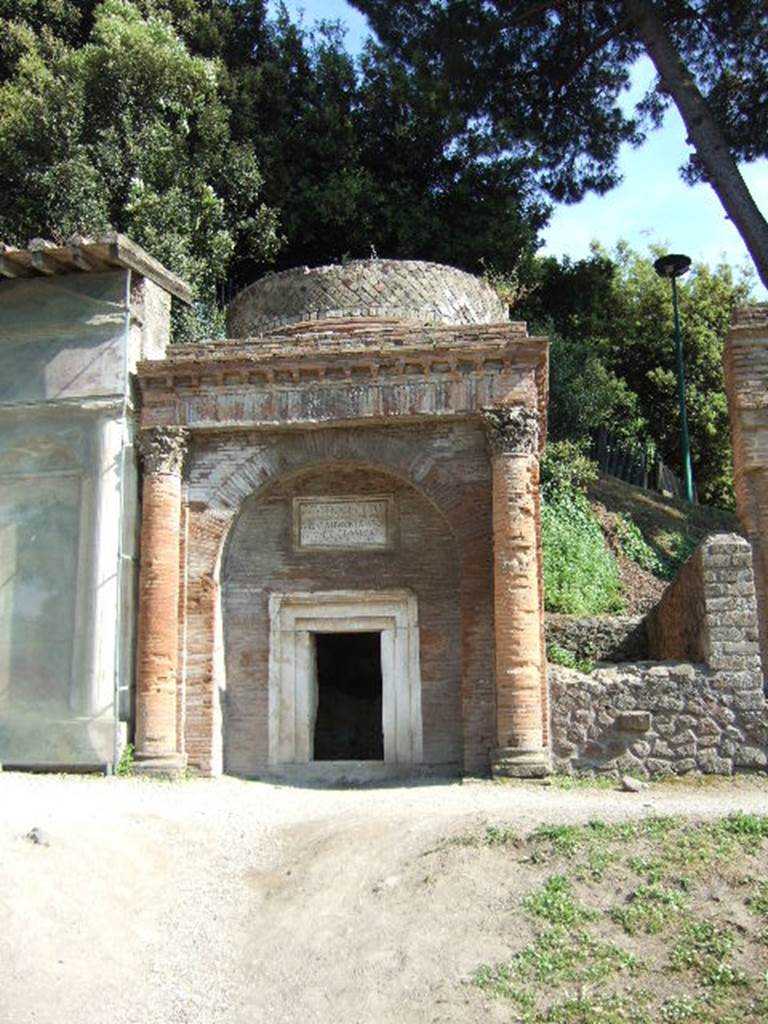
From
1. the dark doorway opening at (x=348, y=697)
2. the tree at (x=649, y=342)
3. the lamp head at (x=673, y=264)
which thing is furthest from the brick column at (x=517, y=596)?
the lamp head at (x=673, y=264)

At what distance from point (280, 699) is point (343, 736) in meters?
3.65

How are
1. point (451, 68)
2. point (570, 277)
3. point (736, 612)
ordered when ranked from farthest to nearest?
point (570, 277) → point (451, 68) → point (736, 612)

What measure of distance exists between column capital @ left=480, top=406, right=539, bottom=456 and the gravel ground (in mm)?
4005

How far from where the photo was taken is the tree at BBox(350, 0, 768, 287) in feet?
62.5

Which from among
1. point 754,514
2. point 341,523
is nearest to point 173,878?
point 341,523

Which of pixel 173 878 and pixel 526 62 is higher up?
pixel 526 62

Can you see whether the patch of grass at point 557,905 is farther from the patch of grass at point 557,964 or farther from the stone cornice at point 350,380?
the stone cornice at point 350,380

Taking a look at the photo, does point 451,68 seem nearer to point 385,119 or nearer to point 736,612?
point 385,119

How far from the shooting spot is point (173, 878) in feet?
28.4

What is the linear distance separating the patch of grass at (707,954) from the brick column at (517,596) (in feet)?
15.8

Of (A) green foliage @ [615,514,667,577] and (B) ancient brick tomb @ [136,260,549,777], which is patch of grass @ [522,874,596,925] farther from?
(A) green foliage @ [615,514,667,577]

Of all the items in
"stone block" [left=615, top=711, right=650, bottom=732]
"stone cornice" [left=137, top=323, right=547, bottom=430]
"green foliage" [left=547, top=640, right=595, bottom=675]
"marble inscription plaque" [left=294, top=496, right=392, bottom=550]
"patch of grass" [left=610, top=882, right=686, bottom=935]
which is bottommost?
"patch of grass" [left=610, top=882, right=686, bottom=935]

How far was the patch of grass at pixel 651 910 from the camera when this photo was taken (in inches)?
277

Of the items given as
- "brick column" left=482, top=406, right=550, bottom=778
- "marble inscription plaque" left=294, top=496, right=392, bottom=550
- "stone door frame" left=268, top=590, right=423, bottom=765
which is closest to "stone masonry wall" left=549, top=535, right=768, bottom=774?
"brick column" left=482, top=406, right=550, bottom=778
